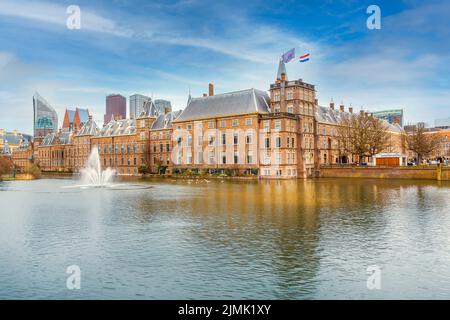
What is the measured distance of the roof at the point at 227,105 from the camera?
8600cm

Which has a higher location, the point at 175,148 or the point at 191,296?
the point at 175,148

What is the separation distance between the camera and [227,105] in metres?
89.9

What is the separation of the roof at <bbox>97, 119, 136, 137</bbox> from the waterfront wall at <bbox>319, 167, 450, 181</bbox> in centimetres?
5837

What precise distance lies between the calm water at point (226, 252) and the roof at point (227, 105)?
5359 cm

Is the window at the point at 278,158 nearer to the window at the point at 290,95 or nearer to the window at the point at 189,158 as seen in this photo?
the window at the point at 290,95

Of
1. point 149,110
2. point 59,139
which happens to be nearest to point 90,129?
point 59,139

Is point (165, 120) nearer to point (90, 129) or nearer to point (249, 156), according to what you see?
point (249, 156)

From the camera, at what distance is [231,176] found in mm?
84812

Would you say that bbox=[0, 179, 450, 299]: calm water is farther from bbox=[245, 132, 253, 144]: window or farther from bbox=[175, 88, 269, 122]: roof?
bbox=[175, 88, 269, 122]: roof

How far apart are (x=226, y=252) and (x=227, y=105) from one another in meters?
72.2

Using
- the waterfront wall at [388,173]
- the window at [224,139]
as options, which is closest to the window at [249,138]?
the window at [224,139]
